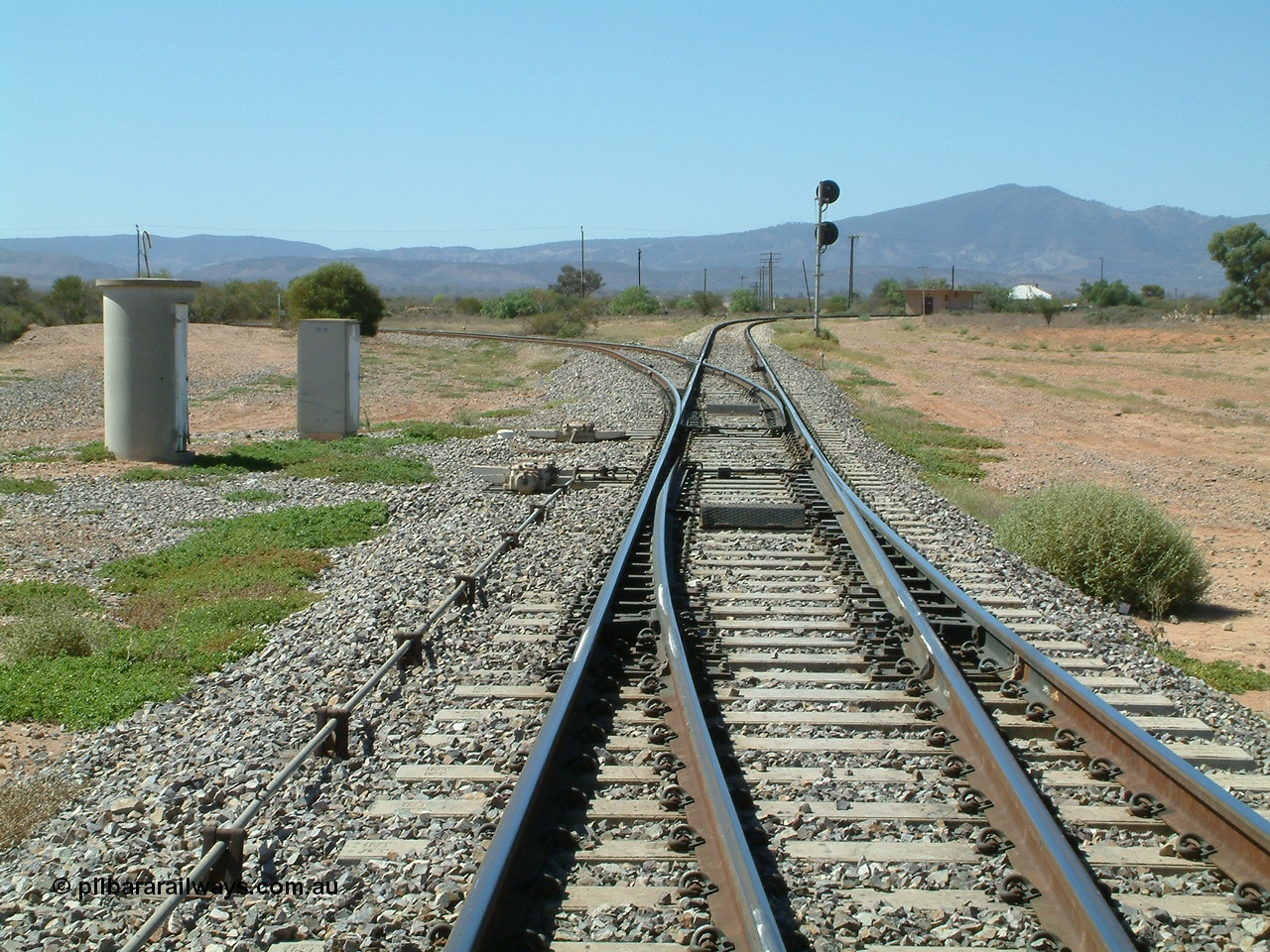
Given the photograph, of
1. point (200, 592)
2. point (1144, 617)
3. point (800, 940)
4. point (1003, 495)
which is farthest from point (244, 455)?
point (800, 940)

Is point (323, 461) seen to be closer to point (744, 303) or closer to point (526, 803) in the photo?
point (526, 803)

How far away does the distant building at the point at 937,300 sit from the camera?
10212 centimetres

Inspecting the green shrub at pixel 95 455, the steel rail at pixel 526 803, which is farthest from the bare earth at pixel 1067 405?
the steel rail at pixel 526 803

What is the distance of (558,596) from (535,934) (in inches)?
175

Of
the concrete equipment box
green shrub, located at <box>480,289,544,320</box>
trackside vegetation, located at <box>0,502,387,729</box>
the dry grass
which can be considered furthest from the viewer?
green shrub, located at <box>480,289,544,320</box>

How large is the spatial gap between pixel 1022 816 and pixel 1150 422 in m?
25.5

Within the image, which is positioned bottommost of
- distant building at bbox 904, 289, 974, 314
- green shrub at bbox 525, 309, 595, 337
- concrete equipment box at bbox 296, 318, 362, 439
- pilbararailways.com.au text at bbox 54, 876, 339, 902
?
pilbararailways.com.au text at bbox 54, 876, 339, 902

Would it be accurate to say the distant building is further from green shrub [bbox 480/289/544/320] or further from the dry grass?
the dry grass

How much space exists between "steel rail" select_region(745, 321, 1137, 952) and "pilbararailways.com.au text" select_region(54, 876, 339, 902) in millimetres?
2458

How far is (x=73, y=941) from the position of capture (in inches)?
166

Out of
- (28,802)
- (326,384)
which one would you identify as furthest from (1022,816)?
(326,384)

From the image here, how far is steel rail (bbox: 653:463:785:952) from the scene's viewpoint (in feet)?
12.7

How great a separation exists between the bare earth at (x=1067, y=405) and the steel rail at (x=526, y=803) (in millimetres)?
3181

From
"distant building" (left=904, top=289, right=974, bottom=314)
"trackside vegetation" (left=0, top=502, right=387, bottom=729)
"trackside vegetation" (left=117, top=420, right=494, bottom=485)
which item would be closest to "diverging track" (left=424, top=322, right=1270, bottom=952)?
"trackside vegetation" (left=0, top=502, right=387, bottom=729)
